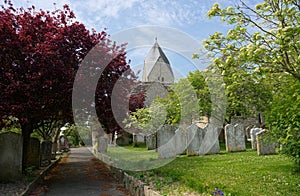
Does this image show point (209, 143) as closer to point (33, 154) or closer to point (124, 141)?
point (33, 154)

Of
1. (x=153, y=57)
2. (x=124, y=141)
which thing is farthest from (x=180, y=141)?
(x=124, y=141)

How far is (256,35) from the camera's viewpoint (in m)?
6.48

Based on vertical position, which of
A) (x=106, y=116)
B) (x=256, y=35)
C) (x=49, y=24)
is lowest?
(x=106, y=116)

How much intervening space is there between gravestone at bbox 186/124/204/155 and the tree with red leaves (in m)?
5.81

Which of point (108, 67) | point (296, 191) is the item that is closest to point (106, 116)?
point (108, 67)

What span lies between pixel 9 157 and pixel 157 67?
13.9 meters

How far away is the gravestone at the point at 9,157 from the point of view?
32.0ft

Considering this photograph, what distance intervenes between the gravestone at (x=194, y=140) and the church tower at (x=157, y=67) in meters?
5.13

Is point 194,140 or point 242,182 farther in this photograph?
point 194,140

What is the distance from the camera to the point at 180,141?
48.8ft

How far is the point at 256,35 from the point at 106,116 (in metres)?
6.06

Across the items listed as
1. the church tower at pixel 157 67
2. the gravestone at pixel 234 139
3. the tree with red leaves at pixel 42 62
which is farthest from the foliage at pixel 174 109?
the tree with red leaves at pixel 42 62

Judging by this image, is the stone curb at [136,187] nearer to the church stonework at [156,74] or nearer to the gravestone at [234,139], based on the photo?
the church stonework at [156,74]

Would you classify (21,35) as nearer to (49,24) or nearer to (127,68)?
(49,24)
